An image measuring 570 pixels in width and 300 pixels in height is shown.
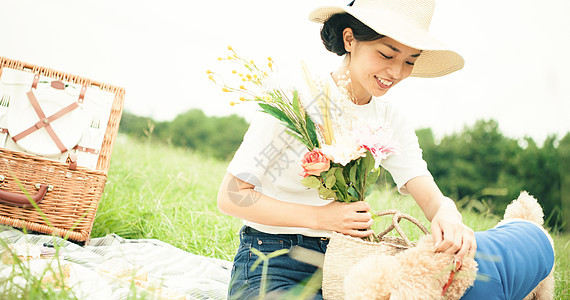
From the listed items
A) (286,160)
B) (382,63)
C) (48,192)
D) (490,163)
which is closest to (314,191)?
(286,160)

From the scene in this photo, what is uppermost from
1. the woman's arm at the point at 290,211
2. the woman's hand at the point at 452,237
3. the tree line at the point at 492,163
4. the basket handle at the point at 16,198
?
the tree line at the point at 492,163

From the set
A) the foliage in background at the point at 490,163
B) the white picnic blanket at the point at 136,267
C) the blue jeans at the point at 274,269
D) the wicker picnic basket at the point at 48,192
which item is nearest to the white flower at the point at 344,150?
the blue jeans at the point at 274,269

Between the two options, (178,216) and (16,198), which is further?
(178,216)

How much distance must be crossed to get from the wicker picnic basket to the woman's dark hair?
5.13 feet

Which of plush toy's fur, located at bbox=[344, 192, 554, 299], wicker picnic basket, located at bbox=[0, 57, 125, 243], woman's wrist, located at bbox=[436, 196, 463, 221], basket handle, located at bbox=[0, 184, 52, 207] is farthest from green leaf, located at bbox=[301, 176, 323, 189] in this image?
basket handle, located at bbox=[0, 184, 52, 207]

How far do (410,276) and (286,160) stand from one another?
0.65 meters

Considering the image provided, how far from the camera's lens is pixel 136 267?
7.30 ft

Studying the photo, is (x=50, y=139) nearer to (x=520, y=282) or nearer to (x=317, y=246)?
(x=317, y=246)

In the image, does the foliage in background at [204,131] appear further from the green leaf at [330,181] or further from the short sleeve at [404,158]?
the green leaf at [330,181]

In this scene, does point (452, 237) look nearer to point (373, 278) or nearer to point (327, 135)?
point (373, 278)

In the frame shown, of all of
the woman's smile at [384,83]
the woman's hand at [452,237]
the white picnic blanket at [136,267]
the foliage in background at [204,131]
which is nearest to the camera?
the woman's hand at [452,237]

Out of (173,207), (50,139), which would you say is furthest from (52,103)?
(173,207)

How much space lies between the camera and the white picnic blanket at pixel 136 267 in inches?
71.7

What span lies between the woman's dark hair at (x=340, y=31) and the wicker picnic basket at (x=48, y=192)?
1.56 meters
